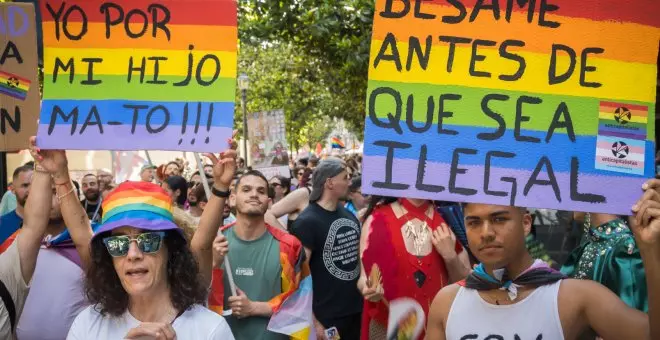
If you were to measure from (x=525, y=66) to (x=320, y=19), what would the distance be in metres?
10.9

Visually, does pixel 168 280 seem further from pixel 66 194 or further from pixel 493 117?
pixel 493 117

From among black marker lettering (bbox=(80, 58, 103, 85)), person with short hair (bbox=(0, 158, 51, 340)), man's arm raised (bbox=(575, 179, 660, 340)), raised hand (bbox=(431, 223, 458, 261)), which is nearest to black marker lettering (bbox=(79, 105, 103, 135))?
black marker lettering (bbox=(80, 58, 103, 85))

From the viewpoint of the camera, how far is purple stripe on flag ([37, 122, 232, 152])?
4668 millimetres

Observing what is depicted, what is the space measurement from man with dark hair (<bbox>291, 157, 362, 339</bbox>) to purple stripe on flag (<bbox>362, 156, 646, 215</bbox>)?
11.6 ft

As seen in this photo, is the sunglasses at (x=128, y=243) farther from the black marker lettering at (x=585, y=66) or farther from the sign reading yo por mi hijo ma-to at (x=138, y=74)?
the black marker lettering at (x=585, y=66)

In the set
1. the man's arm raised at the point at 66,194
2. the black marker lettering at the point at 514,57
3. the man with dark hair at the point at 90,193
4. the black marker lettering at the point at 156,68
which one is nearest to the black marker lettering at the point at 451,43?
the black marker lettering at the point at 514,57

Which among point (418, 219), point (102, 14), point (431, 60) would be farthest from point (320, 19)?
point (431, 60)

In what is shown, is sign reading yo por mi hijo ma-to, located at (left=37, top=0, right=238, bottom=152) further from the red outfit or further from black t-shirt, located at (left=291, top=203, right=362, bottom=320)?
black t-shirt, located at (left=291, top=203, right=362, bottom=320)

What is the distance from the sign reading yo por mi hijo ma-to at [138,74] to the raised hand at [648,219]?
2034mm

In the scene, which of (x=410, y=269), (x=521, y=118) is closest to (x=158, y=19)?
(x=521, y=118)

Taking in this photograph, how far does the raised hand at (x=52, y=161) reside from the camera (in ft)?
15.5

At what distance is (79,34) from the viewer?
4.95m

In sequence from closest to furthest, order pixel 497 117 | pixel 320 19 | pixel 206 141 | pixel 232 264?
1. pixel 497 117
2. pixel 206 141
3. pixel 232 264
4. pixel 320 19

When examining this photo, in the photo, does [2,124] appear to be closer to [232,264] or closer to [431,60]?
[232,264]
